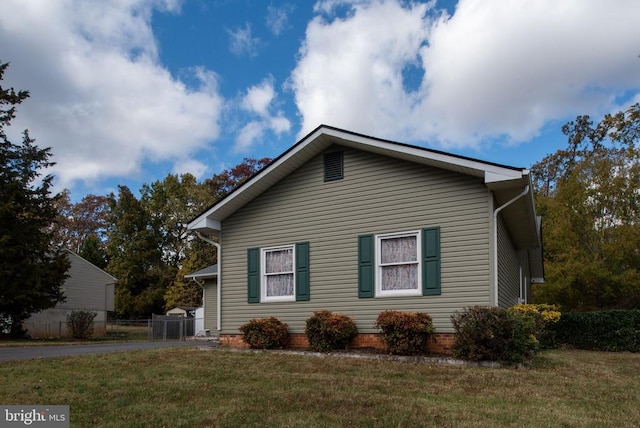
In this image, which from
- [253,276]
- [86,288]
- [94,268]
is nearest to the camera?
[253,276]

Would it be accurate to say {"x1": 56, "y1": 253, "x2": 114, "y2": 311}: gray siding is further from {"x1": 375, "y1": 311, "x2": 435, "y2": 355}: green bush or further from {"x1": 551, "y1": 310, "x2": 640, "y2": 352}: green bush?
{"x1": 551, "y1": 310, "x2": 640, "y2": 352}: green bush

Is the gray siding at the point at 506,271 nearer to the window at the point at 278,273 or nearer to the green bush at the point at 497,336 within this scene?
the green bush at the point at 497,336

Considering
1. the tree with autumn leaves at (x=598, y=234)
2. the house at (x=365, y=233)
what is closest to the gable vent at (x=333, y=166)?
the house at (x=365, y=233)

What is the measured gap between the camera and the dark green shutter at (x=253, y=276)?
1338cm

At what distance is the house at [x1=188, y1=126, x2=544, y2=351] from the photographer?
34.9ft

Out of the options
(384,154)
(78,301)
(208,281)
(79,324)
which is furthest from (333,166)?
(78,301)

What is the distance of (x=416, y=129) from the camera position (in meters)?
21.6

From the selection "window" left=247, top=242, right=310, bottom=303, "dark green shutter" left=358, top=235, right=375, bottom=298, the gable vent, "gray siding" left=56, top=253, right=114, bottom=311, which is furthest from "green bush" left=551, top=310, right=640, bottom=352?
"gray siding" left=56, top=253, right=114, bottom=311

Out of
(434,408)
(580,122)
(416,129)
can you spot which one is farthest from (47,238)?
(580,122)

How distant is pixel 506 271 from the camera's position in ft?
42.5

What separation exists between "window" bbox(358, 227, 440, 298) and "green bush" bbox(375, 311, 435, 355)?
2.45 feet

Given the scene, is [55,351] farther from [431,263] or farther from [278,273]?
[431,263]

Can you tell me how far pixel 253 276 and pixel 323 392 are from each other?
22.5ft

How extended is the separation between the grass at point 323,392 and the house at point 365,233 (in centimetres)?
198
